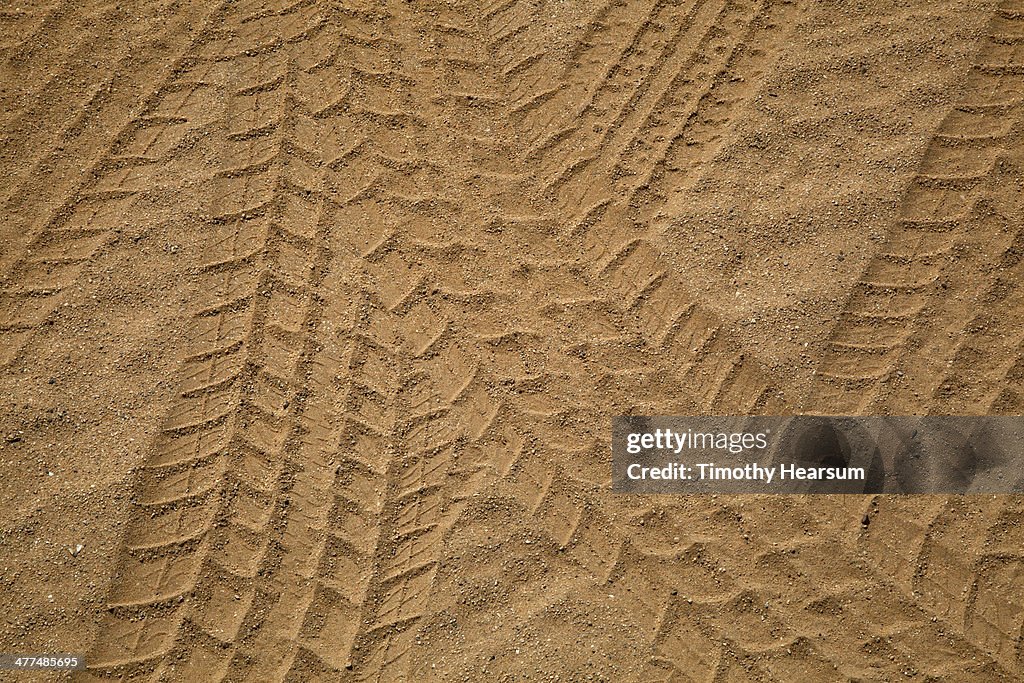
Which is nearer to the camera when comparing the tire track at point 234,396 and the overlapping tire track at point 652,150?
the tire track at point 234,396

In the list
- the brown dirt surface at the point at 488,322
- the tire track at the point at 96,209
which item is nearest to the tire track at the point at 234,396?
the brown dirt surface at the point at 488,322

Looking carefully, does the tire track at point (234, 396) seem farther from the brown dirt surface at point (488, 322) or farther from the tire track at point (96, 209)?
the tire track at point (96, 209)

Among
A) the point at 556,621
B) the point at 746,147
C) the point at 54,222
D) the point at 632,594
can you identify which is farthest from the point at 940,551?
the point at 54,222

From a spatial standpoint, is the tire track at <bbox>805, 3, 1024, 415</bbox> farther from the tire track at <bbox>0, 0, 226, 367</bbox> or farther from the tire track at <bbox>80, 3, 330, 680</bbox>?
the tire track at <bbox>0, 0, 226, 367</bbox>

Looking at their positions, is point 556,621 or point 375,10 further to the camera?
point 375,10

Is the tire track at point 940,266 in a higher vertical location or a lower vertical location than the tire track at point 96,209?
lower

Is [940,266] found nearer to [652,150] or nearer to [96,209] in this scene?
[652,150]

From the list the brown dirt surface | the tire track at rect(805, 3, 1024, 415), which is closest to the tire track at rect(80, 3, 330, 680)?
the brown dirt surface

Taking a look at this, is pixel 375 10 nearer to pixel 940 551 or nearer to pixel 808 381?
pixel 808 381

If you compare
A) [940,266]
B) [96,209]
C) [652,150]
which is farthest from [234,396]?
[940,266]
